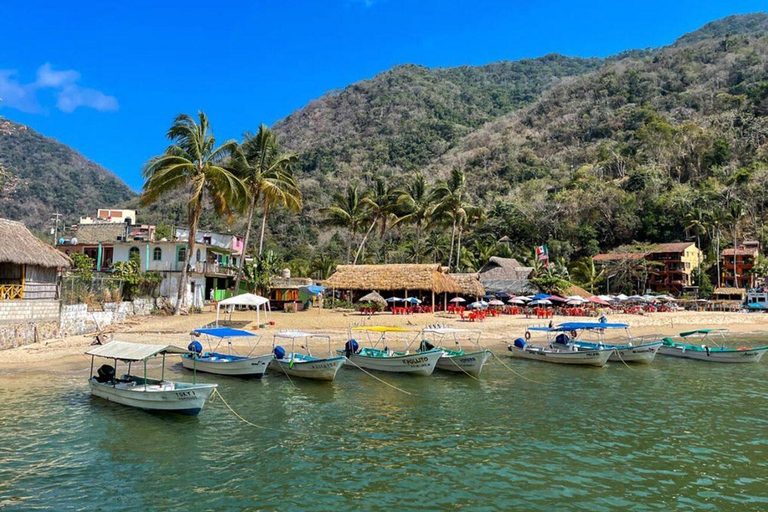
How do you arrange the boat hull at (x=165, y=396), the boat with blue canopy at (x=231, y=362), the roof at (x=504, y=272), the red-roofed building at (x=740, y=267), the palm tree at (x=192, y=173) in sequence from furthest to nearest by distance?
the red-roofed building at (x=740, y=267)
the roof at (x=504, y=272)
the palm tree at (x=192, y=173)
the boat with blue canopy at (x=231, y=362)
the boat hull at (x=165, y=396)

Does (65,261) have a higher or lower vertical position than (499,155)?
lower

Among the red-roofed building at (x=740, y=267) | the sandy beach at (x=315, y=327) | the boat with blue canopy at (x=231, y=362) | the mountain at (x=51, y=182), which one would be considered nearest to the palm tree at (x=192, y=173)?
the sandy beach at (x=315, y=327)

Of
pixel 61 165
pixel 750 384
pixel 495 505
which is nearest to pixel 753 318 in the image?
pixel 750 384

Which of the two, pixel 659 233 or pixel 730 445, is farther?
pixel 659 233

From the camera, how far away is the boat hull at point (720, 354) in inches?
993

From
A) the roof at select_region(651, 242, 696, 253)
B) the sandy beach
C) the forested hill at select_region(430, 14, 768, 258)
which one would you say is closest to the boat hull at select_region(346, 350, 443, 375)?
the sandy beach

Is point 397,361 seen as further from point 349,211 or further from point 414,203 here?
point 414,203

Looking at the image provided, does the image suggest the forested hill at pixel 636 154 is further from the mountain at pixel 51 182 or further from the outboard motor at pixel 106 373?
the mountain at pixel 51 182

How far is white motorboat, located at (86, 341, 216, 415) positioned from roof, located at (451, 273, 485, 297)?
106ft

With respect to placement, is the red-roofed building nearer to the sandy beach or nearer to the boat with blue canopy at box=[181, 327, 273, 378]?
the sandy beach

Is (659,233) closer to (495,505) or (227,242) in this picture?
(227,242)

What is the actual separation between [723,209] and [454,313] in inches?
2002

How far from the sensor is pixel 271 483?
10211mm

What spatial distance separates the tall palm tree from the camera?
39406mm
